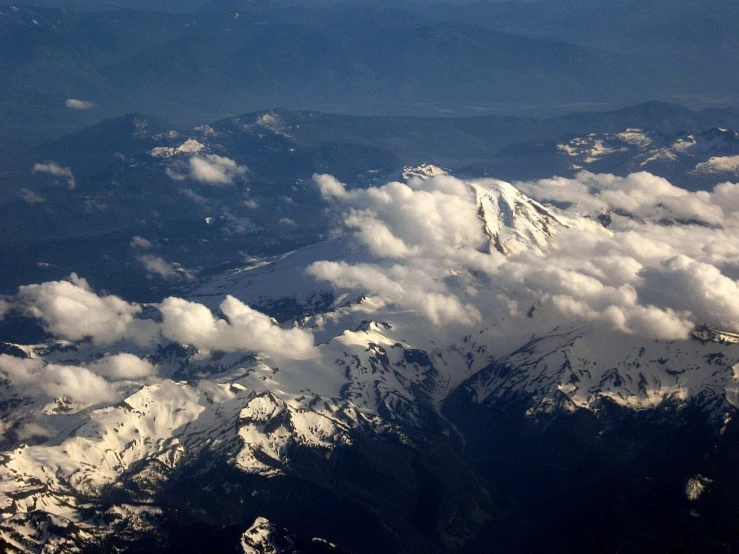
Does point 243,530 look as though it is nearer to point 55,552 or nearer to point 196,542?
point 196,542

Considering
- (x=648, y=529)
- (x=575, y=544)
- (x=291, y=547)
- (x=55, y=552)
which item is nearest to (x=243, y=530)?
(x=291, y=547)

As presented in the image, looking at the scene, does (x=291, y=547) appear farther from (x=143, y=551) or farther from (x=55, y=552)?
(x=55, y=552)

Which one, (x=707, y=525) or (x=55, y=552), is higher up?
(x=707, y=525)

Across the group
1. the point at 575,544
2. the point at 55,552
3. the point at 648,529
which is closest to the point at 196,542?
the point at 55,552

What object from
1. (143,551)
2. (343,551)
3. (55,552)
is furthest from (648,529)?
(55,552)

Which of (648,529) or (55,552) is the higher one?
(648,529)

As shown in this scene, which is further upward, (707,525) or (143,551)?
(707,525)

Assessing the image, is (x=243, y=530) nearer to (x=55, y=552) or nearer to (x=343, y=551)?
(x=343, y=551)
